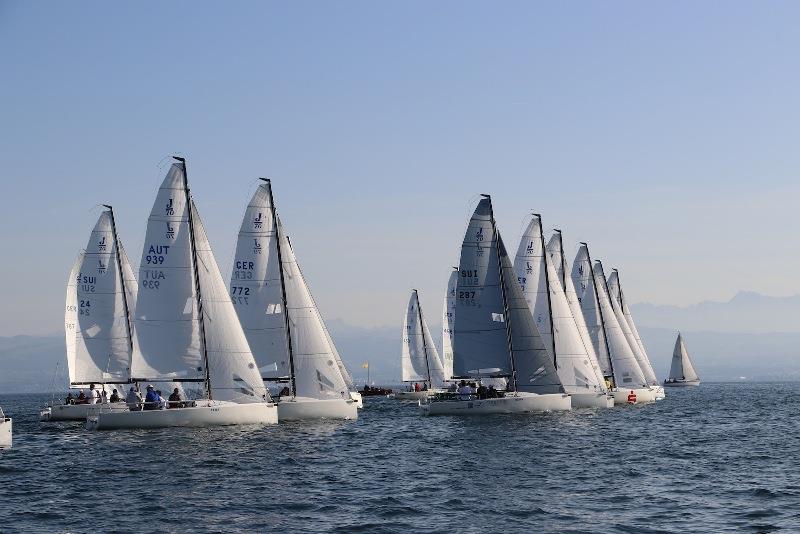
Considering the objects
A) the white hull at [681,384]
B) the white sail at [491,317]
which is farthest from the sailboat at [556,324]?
the white hull at [681,384]

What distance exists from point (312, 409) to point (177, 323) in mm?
8685

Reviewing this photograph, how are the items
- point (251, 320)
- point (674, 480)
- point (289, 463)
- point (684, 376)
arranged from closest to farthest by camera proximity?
point (674, 480) < point (289, 463) < point (251, 320) < point (684, 376)

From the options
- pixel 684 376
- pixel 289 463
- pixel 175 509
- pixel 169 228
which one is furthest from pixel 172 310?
pixel 684 376

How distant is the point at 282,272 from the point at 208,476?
79.2ft

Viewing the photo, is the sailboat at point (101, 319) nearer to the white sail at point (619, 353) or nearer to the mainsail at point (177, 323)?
the mainsail at point (177, 323)

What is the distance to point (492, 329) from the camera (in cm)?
5916

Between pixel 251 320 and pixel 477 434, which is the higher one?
pixel 251 320

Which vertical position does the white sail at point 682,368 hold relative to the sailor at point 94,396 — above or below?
below

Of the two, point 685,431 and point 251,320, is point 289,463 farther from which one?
point 685,431

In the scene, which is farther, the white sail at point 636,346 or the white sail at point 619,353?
the white sail at point 636,346

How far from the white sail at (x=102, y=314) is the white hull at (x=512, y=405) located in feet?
65.9

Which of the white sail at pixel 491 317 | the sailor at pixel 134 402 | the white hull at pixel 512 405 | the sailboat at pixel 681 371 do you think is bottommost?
the sailboat at pixel 681 371

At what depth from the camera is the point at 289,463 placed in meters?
36.8

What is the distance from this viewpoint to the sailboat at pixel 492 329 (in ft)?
191
